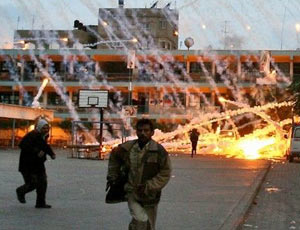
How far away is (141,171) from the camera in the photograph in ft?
19.9

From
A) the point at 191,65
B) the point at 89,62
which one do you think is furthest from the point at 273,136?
the point at 89,62

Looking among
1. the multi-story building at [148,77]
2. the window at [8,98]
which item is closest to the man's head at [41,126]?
the multi-story building at [148,77]

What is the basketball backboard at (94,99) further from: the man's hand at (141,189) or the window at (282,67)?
the window at (282,67)

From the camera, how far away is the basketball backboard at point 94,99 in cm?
3231

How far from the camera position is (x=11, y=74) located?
5712 centimetres

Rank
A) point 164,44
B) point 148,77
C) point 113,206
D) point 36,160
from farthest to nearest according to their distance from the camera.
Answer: point 164,44 < point 148,77 < point 113,206 < point 36,160

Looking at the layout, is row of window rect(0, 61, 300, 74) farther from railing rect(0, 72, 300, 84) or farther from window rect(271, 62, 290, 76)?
railing rect(0, 72, 300, 84)

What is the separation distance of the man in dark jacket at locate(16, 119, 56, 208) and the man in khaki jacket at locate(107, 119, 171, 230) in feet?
14.6

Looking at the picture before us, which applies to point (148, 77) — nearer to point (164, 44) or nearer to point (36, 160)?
point (164, 44)

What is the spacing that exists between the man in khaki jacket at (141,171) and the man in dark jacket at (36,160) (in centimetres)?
444

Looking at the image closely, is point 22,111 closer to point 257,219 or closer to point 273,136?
point 273,136

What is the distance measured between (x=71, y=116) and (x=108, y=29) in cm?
1640

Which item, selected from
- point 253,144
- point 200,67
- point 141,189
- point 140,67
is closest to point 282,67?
point 200,67

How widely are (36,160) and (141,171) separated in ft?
15.7
